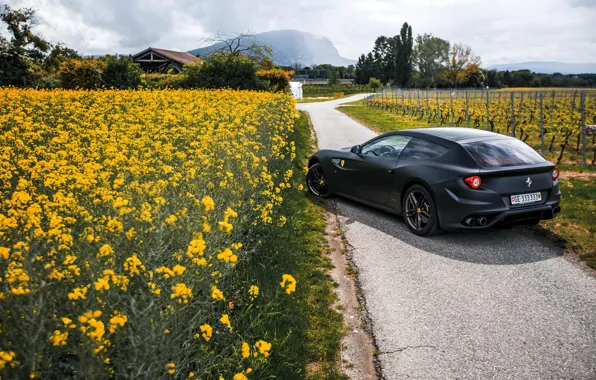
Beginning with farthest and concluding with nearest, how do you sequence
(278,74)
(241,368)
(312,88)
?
(312,88), (278,74), (241,368)

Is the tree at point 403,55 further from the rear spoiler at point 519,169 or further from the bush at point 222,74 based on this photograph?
the rear spoiler at point 519,169

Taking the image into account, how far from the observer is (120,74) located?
83.3 ft

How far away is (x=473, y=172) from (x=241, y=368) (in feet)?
13.5

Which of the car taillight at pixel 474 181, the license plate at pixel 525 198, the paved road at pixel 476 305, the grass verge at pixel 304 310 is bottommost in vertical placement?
the paved road at pixel 476 305

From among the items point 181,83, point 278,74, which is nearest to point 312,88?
point 278,74

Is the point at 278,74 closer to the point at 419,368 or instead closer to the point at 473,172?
the point at 473,172

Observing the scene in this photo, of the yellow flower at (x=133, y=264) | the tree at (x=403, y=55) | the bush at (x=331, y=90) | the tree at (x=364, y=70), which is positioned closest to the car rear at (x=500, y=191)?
the yellow flower at (x=133, y=264)

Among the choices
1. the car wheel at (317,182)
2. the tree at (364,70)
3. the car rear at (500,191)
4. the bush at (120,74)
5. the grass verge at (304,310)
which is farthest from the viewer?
the tree at (364,70)

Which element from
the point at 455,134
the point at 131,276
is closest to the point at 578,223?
the point at 455,134

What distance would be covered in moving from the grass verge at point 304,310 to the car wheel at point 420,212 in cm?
129

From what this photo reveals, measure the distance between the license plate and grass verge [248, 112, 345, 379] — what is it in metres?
2.52

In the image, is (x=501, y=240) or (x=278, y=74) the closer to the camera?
(x=501, y=240)

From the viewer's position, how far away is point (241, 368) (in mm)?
3598

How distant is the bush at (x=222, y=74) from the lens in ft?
88.6
